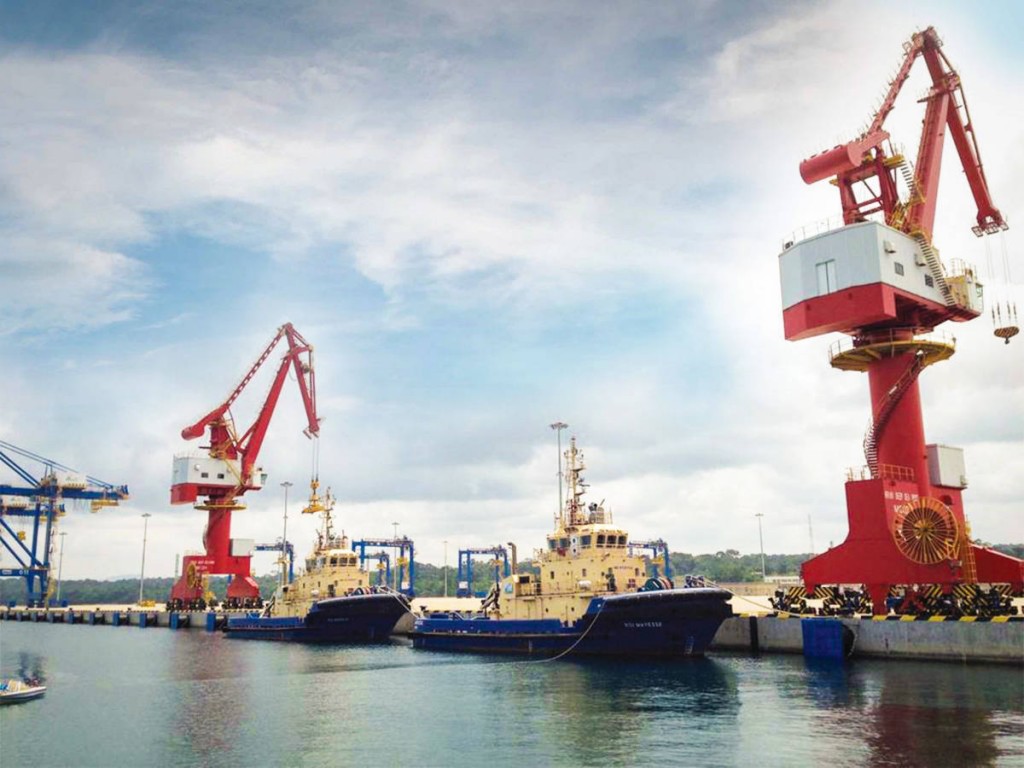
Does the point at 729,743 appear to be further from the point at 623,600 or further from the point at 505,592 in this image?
the point at 505,592

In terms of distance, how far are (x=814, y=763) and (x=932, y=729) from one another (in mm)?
5624

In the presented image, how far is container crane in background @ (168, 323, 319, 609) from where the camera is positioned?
3772 inches

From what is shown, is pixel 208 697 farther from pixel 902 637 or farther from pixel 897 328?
pixel 897 328

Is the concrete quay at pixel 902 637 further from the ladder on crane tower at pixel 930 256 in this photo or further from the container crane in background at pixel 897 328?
the ladder on crane tower at pixel 930 256

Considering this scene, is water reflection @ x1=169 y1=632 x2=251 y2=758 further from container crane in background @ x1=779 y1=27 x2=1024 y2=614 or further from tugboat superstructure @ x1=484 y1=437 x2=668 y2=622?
container crane in background @ x1=779 y1=27 x2=1024 y2=614

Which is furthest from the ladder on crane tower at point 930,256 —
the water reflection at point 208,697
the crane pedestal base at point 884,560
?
the water reflection at point 208,697

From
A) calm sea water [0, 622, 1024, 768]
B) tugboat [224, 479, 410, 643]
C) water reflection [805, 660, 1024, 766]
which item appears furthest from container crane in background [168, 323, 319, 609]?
water reflection [805, 660, 1024, 766]

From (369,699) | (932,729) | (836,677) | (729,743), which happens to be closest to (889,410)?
(836,677)

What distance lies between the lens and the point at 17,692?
36.4m

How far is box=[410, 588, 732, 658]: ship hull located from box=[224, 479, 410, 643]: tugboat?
20027 millimetres

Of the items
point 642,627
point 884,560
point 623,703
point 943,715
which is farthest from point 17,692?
point 884,560

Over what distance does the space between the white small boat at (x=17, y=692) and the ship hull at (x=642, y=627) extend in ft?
81.4

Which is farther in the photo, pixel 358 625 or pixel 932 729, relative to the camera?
pixel 358 625

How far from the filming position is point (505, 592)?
172 ft
